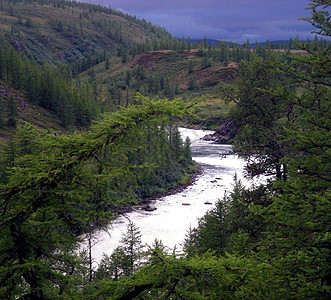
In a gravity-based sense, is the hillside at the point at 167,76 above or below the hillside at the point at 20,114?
above

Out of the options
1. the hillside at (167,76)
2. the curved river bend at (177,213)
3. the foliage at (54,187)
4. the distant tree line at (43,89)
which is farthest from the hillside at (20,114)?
the foliage at (54,187)

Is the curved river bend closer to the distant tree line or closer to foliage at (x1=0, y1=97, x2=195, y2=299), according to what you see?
foliage at (x1=0, y1=97, x2=195, y2=299)

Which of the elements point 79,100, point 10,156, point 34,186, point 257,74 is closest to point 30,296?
point 34,186

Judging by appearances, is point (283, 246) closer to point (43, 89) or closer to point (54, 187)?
point (54, 187)

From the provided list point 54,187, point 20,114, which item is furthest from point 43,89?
point 54,187

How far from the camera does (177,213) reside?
124 ft

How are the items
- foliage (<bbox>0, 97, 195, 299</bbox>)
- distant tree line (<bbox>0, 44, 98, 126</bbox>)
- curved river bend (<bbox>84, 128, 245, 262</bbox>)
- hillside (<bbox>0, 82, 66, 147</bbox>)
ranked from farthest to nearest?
distant tree line (<bbox>0, 44, 98, 126</bbox>) < hillside (<bbox>0, 82, 66, 147</bbox>) < curved river bend (<bbox>84, 128, 245, 262</bbox>) < foliage (<bbox>0, 97, 195, 299</bbox>)

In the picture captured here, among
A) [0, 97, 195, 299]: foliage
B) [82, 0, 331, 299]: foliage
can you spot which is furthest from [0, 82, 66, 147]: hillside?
[0, 97, 195, 299]: foliage

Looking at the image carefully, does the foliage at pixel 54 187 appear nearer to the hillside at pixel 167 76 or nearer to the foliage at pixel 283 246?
the foliage at pixel 283 246

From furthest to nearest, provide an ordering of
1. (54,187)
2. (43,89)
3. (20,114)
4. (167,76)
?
(167,76), (43,89), (20,114), (54,187)

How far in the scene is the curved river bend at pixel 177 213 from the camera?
30344 millimetres

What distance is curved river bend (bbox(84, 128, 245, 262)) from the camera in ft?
99.6

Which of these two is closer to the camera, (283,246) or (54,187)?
(54,187)

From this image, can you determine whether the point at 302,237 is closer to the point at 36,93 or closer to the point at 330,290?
the point at 330,290
